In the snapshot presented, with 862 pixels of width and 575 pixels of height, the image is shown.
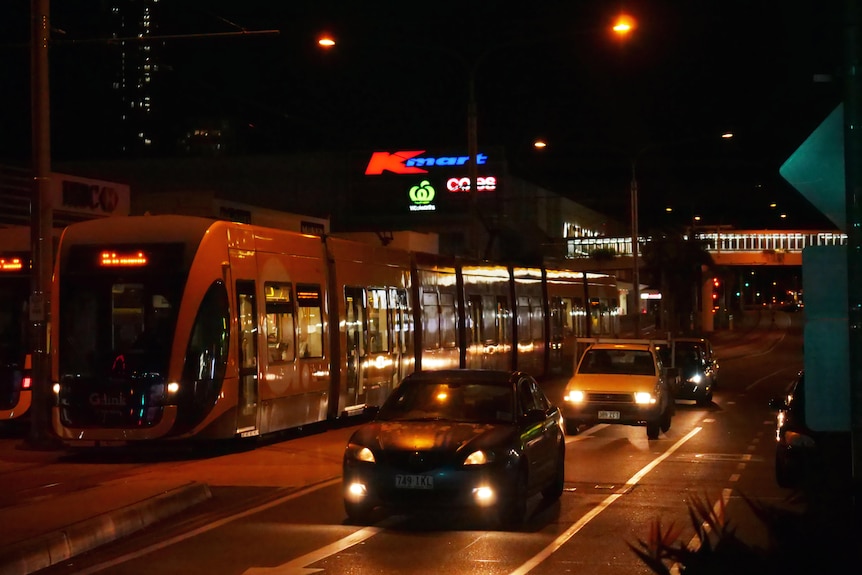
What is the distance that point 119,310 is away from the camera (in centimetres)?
1656

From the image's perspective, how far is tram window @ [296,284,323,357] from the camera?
1909 centimetres

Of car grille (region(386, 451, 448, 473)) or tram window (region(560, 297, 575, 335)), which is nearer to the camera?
car grille (region(386, 451, 448, 473))

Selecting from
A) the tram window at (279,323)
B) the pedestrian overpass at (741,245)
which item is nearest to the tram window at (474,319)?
the tram window at (279,323)

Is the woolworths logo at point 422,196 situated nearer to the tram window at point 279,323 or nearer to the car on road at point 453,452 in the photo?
the tram window at point 279,323

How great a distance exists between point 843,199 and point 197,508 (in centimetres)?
854

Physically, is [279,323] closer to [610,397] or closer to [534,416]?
[610,397]

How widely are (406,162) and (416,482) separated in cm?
6104

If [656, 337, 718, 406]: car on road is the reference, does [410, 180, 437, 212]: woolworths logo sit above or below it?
above

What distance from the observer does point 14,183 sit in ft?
95.3

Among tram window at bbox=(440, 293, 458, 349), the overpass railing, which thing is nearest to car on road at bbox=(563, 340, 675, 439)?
tram window at bbox=(440, 293, 458, 349)

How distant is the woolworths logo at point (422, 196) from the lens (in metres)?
71.2

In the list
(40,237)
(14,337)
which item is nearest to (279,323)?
(40,237)

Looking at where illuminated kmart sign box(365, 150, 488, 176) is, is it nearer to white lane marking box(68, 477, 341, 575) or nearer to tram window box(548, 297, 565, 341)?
tram window box(548, 297, 565, 341)

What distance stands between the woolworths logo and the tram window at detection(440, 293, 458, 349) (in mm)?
44391
